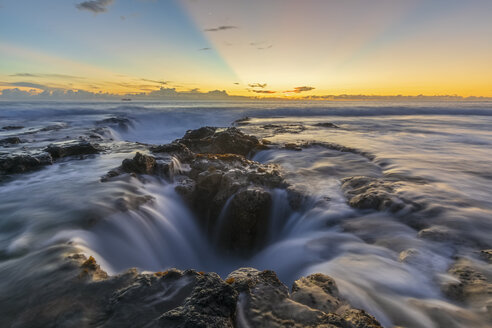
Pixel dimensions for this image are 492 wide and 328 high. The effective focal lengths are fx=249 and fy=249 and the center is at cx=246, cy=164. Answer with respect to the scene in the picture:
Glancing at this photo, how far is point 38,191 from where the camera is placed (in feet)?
23.6

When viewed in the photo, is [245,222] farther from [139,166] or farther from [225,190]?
[139,166]

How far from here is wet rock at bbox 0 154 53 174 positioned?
28.1 feet

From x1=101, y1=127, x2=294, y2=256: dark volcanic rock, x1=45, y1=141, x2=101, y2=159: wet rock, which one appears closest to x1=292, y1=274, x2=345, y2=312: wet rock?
x1=101, y1=127, x2=294, y2=256: dark volcanic rock

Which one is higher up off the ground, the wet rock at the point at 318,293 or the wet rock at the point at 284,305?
the wet rock at the point at 284,305

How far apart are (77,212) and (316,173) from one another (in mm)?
7166

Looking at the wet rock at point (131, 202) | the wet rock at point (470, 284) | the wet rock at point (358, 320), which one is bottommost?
the wet rock at point (131, 202)

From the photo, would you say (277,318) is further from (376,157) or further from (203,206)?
(376,157)

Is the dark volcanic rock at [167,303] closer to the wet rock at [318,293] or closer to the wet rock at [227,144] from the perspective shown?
the wet rock at [318,293]

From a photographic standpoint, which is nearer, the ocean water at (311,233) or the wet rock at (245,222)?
the ocean water at (311,233)

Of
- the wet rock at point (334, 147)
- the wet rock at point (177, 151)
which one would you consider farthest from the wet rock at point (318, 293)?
the wet rock at point (334, 147)

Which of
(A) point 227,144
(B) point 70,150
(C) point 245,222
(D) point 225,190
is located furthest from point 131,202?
(B) point 70,150

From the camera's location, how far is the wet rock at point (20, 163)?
8.56 metres

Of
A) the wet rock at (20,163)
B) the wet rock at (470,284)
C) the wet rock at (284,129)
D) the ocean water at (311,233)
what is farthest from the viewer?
the wet rock at (284,129)

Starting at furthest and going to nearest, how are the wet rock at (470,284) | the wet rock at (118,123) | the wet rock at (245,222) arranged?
the wet rock at (118,123) < the wet rock at (245,222) < the wet rock at (470,284)
